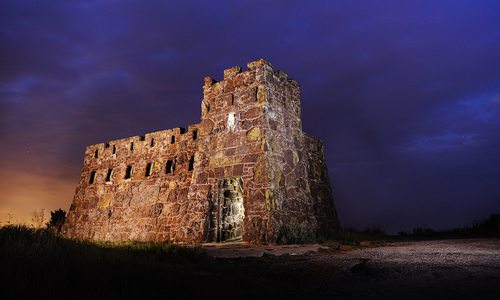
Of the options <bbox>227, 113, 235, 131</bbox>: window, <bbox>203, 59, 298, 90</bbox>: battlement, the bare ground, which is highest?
<bbox>203, 59, 298, 90</bbox>: battlement

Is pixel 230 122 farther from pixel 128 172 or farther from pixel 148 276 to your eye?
pixel 148 276

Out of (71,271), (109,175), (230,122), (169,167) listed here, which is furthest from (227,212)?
(71,271)

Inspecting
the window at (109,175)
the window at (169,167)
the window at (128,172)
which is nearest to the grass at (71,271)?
the window at (169,167)

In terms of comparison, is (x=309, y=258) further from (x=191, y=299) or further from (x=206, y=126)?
(x=206, y=126)

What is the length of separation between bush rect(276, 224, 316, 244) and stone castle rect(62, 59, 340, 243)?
19 centimetres

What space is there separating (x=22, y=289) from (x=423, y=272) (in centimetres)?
477

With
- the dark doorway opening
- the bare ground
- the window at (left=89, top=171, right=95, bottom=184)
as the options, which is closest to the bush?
the dark doorway opening

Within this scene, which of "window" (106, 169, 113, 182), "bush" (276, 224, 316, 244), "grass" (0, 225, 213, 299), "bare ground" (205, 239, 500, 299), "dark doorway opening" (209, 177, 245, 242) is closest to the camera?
"grass" (0, 225, 213, 299)

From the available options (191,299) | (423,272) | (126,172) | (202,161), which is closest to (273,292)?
(191,299)

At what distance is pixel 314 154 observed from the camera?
526 inches

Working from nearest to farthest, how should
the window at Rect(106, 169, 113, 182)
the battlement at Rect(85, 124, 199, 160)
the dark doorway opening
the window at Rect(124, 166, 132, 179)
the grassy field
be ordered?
the grassy field, the dark doorway opening, the battlement at Rect(85, 124, 199, 160), the window at Rect(124, 166, 132, 179), the window at Rect(106, 169, 113, 182)

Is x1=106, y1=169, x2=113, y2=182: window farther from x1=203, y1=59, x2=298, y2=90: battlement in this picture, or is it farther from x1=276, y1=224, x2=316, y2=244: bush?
x1=276, y1=224, x2=316, y2=244: bush

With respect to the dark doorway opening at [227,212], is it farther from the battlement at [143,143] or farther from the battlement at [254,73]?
the battlement at [254,73]

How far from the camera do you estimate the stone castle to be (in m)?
10.3
